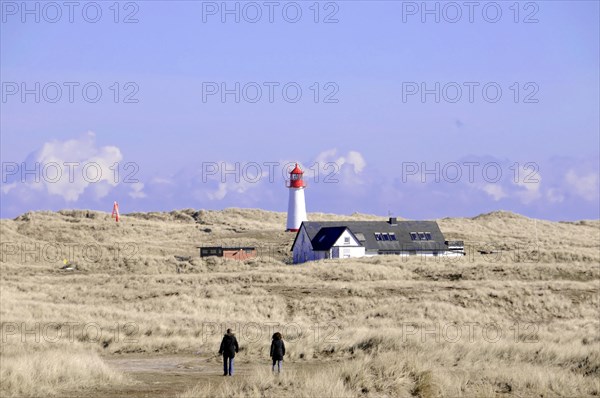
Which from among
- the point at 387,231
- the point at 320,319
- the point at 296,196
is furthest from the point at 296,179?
the point at 320,319

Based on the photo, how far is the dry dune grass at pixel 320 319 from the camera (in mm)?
23016

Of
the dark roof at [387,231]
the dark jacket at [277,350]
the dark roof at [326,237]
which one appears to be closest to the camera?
the dark jacket at [277,350]

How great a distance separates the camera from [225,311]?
46375mm

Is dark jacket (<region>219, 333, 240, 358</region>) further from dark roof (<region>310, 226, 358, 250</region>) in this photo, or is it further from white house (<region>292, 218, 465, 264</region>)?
dark roof (<region>310, 226, 358, 250</region>)

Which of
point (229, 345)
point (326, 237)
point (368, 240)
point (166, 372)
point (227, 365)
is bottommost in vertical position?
point (166, 372)

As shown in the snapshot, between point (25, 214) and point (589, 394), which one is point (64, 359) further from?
point (25, 214)

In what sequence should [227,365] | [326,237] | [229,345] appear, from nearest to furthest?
[229,345]
[227,365]
[326,237]

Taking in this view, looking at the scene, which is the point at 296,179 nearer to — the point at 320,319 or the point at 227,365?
the point at 320,319

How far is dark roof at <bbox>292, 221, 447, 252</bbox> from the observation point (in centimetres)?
7512

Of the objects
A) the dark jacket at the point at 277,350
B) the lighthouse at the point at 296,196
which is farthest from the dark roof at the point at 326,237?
the dark jacket at the point at 277,350

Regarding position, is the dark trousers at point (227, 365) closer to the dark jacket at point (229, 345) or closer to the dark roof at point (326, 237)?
the dark jacket at point (229, 345)

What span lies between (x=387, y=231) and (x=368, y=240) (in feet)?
7.67

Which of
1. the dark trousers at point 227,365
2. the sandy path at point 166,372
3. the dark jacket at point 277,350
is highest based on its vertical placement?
the dark jacket at point 277,350

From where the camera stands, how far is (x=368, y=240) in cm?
7538
